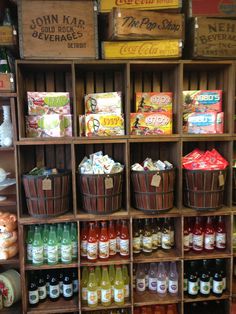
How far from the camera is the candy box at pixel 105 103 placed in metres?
2.12

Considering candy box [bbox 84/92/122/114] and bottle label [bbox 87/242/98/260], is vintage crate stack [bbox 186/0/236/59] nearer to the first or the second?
candy box [bbox 84/92/122/114]

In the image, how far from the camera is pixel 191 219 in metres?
2.34

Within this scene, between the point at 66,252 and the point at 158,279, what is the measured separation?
75 cm

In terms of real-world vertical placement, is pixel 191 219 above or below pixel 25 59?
below

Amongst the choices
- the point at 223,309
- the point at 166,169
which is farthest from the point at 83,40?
the point at 223,309

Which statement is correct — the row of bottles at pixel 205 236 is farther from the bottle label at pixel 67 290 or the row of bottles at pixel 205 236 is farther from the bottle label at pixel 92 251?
the bottle label at pixel 67 290

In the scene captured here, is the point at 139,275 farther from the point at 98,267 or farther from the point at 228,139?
the point at 228,139

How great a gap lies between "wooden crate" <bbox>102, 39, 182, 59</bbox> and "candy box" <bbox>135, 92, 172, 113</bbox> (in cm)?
28

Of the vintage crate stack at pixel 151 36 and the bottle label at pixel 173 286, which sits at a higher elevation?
the vintage crate stack at pixel 151 36

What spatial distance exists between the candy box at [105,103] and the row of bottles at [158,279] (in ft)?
4.12

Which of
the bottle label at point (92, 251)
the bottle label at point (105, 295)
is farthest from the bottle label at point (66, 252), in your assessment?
the bottle label at point (105, 295)

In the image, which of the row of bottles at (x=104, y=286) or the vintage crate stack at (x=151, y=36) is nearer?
the vintage crate stack at (x=151, y=36)

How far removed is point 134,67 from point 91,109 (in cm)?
44

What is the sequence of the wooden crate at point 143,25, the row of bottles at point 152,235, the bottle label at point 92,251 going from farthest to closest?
the row of bottles at point 152,235, the bottle label at point 92,251, the wooden crate at point 143,25
